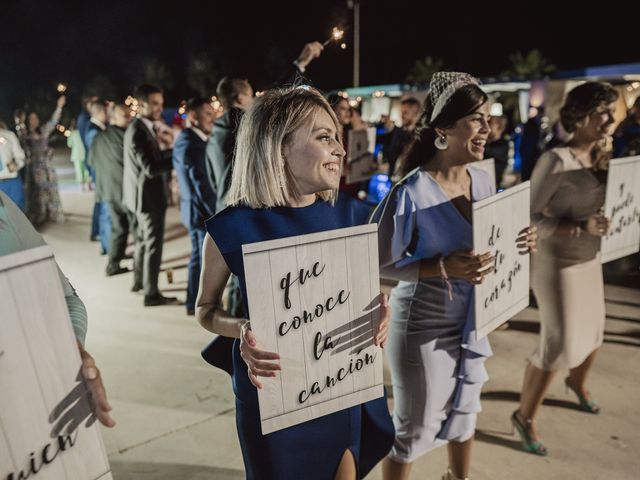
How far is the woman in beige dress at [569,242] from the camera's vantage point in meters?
2.72

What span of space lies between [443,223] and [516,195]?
313 mm

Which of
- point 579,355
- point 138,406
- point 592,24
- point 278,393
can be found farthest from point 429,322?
point 592,24

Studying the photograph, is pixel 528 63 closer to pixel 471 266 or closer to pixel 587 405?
pixel 587 405

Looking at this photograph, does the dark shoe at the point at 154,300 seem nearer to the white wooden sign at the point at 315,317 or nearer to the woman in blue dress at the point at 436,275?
the woman in blue dress at the point at 436,275

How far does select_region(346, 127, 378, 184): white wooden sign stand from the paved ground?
233 centimetres

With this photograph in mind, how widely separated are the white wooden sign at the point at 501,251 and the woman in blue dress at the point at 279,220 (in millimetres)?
553

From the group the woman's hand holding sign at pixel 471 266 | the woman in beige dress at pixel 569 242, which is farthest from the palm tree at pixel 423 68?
the woman's hand holding sign at pixel 471 266

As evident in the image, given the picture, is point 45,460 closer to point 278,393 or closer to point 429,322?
point 278,393

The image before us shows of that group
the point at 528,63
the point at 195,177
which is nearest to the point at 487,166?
the point at 195,177

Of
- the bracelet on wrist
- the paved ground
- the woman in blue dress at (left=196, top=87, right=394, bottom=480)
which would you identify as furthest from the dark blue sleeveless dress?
the paved ground

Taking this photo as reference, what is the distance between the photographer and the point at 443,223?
2115 mm

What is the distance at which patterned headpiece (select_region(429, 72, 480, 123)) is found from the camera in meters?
2.09

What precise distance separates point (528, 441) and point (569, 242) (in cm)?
116

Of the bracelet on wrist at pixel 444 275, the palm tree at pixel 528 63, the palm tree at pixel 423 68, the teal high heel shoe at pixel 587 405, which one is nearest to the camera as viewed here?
the bracelet on wrist at pixel 444 275
